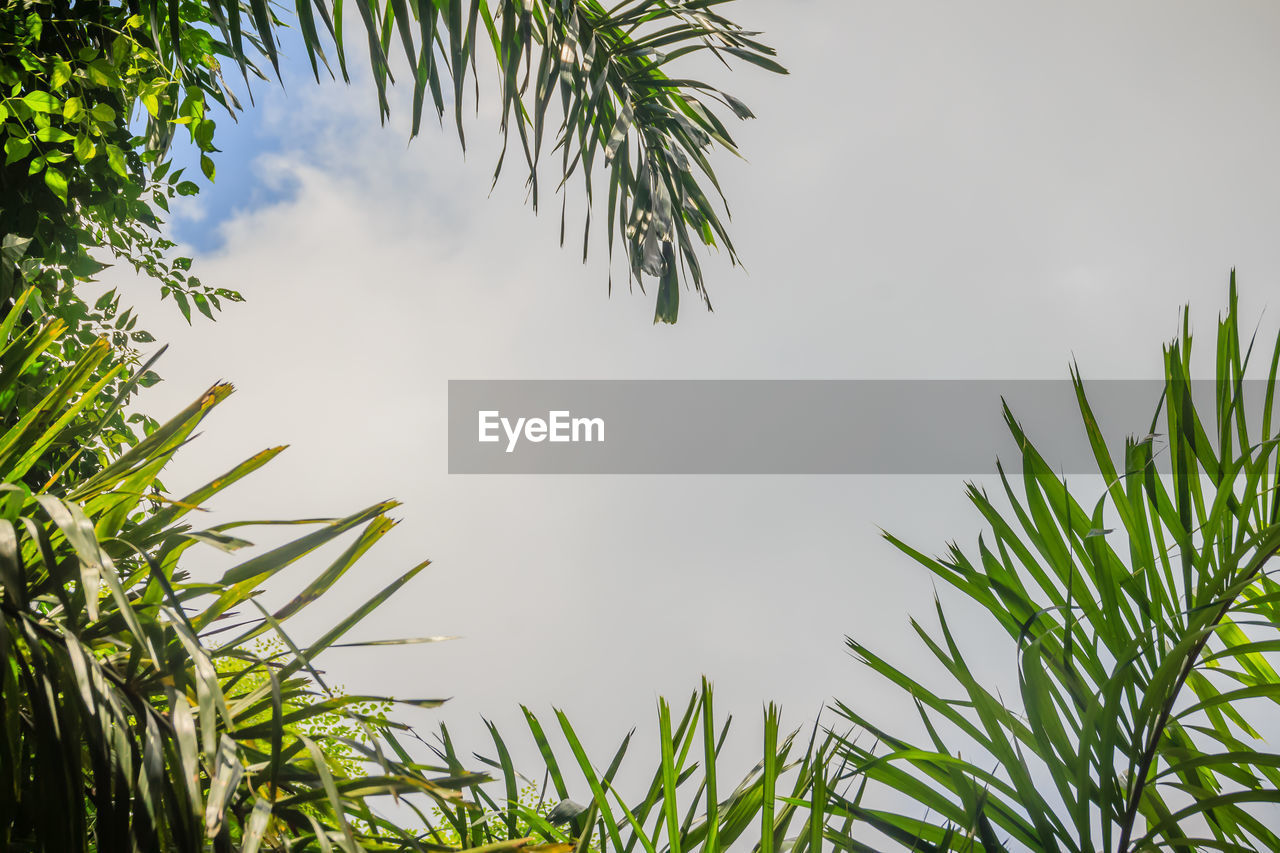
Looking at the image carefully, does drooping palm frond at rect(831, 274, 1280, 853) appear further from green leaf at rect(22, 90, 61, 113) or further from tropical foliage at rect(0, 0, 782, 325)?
green leaf at rect(22, 90, 61, 113)

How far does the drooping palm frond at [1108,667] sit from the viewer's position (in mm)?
722

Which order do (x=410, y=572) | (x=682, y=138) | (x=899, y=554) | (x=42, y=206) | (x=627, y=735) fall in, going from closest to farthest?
(x=410, y=572) < (x=899, y=554) < (x=627, y=735) < (x=42, y=206) < (x=682, y=138)

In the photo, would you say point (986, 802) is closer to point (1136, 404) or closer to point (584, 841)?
point (584, 841)

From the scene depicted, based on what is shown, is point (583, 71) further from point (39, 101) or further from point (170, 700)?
point (170, 700)

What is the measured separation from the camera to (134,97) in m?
1.30

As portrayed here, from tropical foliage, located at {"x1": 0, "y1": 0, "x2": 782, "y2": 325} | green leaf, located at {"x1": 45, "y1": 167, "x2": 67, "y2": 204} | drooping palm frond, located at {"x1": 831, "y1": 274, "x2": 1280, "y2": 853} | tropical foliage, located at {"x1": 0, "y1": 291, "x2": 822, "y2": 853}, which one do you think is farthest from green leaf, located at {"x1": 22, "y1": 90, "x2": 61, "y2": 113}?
drooping palm frond, located at {"x1": 831, "y1": 274, "x2": 1280, "y2": 853}

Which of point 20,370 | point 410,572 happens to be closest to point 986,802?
point 410,572

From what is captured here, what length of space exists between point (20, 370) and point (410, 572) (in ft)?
1.71

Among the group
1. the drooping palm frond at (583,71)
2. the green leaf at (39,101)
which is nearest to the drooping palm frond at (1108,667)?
the drooping palm frond at (583,71)

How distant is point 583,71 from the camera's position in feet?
4.42

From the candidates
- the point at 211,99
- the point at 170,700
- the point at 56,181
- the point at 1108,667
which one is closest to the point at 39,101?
the point at 56,181

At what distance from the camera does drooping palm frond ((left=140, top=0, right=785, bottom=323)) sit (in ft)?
3.79

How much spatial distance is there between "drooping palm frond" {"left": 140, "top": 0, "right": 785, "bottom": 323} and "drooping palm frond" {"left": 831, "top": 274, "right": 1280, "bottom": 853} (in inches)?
34.8

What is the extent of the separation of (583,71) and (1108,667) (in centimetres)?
124
